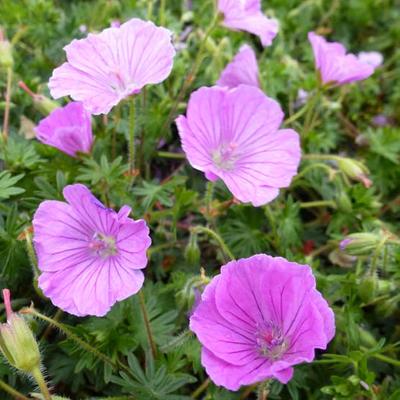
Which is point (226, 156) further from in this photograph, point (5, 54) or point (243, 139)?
point (5, 54)

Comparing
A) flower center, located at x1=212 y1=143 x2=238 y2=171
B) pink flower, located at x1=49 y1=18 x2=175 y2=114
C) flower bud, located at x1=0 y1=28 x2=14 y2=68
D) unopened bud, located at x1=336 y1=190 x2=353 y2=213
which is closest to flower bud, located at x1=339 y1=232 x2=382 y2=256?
unopened bud, located at x1=336 y1=190 x2=353 y2=213

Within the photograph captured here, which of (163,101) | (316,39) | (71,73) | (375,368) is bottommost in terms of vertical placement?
(375,368)

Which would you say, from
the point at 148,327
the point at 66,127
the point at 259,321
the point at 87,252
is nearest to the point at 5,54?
the point at 66,127

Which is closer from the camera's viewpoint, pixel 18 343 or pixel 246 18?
pixel 18 343

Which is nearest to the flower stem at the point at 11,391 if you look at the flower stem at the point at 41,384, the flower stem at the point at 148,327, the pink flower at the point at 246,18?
the flower stem at the point at 41,384

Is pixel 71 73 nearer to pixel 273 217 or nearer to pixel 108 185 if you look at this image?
pixel 108 185

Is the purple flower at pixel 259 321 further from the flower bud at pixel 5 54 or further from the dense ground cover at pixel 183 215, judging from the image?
the flower bud at pixel 5 54

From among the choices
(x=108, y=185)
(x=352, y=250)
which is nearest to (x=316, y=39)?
(x=352, y=250)
